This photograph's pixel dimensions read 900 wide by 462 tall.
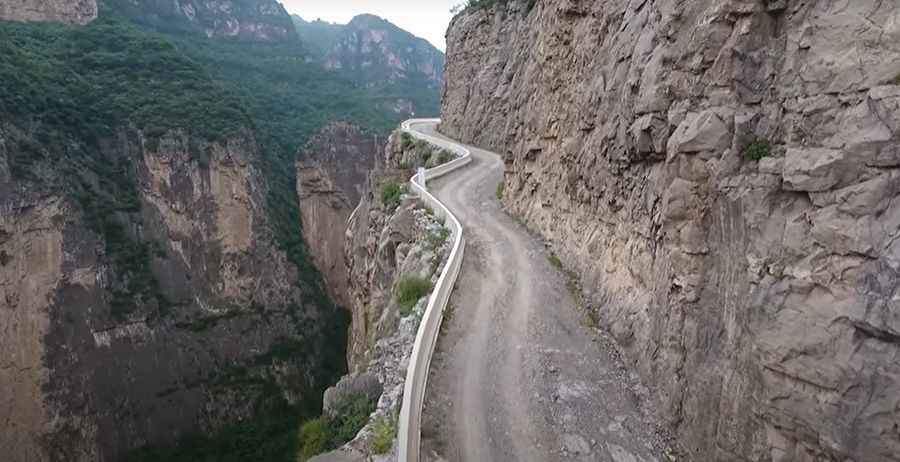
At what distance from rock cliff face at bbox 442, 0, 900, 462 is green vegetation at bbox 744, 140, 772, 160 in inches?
1.0

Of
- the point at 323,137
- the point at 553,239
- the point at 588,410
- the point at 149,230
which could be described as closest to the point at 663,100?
the point at 588,410

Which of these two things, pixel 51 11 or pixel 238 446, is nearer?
pixel 238 446

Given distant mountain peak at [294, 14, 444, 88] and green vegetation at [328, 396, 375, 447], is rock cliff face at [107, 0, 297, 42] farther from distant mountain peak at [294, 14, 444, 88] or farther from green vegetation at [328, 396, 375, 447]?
green vegetation at [328, 396, 375, 447]

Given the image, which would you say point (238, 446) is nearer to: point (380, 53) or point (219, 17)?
point (219, 17)

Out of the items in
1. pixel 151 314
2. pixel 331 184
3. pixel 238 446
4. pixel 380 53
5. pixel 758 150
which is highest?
pixel 380 53

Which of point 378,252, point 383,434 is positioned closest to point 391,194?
point 378,252

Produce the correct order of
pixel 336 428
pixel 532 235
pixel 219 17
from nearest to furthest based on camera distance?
pixel 336 428
pixel 532 235
pixel 219 17

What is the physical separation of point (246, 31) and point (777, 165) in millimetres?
129403

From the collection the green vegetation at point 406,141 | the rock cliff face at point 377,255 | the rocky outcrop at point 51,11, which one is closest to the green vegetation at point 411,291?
the rock cliff face at point 377,255

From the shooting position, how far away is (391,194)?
86.3ft

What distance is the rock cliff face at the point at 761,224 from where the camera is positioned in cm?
528

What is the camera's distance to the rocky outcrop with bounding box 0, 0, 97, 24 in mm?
66000

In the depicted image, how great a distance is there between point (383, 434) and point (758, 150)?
6578 millimetres

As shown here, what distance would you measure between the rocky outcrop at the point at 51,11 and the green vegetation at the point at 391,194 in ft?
215
